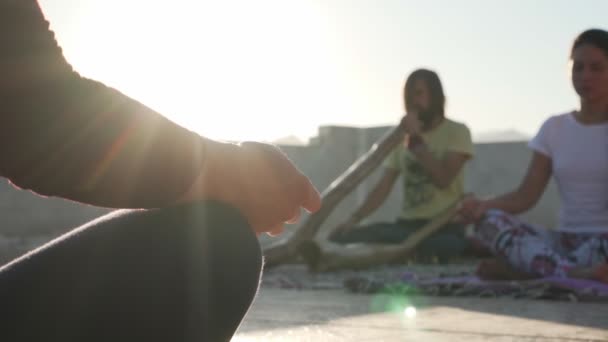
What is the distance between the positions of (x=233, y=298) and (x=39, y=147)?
30 centimetres

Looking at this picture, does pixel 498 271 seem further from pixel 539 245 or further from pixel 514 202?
pixel 514 202

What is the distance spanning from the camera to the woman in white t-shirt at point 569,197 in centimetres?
419

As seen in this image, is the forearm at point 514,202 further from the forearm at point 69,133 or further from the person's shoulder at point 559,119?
the forearm at point 69,133

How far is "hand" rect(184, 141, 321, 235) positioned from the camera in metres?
1.10

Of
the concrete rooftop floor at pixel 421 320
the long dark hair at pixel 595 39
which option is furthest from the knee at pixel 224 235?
the long dark hair at pixel 595 39

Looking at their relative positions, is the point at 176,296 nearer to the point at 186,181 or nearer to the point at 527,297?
the point at 186,181

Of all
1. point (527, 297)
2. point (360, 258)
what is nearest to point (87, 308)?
point (527, 297)

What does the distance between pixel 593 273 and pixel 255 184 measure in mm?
3115

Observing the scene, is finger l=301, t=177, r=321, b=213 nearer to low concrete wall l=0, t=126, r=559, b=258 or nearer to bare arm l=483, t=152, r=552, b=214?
bare arm l=483, t=152, r=552, b=214

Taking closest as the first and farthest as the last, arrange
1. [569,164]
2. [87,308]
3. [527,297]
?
[87,308] → [527,297] → [569,164]

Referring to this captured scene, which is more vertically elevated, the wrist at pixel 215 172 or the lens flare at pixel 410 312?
the wrist at pixel 215 172

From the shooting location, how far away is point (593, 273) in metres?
3.98

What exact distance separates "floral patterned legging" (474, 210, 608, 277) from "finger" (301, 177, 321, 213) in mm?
3164

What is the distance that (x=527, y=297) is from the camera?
3859 millimetres
